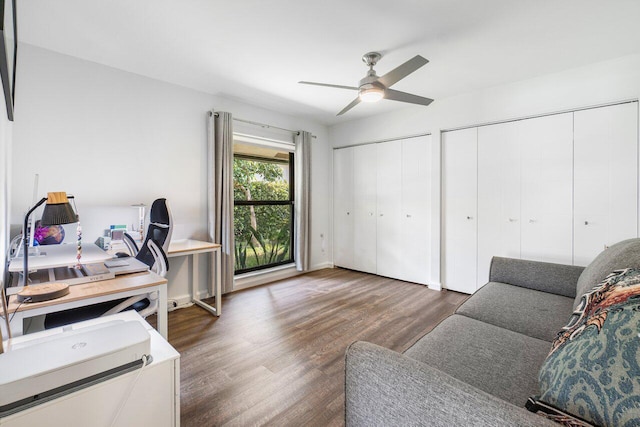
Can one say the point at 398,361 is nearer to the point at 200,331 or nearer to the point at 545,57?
the point at 200,331

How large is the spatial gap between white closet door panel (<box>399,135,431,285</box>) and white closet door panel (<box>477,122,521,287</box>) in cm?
62

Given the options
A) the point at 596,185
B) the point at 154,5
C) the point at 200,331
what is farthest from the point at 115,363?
the point at 596,185

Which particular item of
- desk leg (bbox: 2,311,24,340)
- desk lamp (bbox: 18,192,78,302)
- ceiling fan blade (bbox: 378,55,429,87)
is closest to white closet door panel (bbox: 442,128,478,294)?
ceiling fan blade (bbox: 378,55,429,87)

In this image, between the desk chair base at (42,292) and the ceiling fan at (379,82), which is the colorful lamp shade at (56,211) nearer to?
the desk chair base at (42,292)

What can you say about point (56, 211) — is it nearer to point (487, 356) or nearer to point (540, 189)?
point (487, 356)

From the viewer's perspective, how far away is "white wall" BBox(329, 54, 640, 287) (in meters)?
2.52

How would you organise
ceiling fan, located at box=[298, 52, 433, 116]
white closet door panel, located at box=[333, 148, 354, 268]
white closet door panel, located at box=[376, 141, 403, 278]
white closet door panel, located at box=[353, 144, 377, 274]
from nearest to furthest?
ceiling fan, located at box=[298, 52, 433, 116], white closet door panel, located at box=[376, 141, 403, 278], white closet door panel, located at box=[353, 144, 377, 274], white closet door panel, located at box=[333, 148, 354, 268]

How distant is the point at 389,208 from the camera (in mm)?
4137

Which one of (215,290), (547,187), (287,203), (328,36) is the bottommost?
(215,290)

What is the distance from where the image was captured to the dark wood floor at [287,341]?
61.9 inches

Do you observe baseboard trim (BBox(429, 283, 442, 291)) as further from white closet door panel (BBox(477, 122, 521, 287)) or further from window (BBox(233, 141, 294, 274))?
window (BBox(233, 141, 294, 274))

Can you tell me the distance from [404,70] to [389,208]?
2.31m

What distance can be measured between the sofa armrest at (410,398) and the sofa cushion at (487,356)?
0.45m

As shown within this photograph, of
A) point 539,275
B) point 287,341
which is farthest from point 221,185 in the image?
point 539,275
